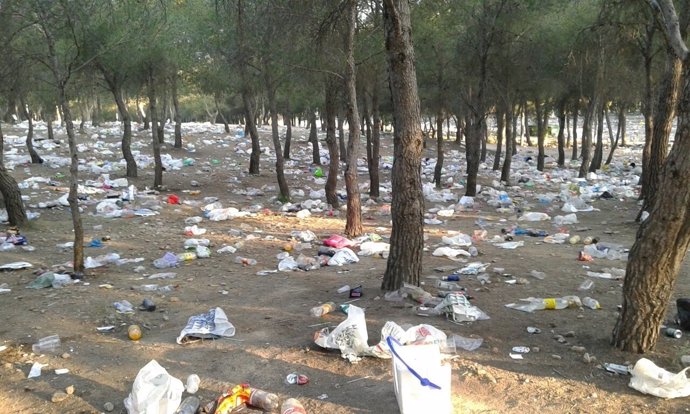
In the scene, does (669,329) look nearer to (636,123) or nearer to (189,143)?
(189,143)

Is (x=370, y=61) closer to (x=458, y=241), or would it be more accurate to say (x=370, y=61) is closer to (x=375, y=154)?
(x=375, y=154)

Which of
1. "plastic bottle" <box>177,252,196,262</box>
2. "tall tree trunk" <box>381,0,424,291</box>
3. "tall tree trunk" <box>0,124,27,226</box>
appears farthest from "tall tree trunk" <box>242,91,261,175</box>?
"tall tree trunk" <box>381,0,424,291</box>

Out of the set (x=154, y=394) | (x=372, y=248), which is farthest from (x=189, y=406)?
(x=372, y=248)

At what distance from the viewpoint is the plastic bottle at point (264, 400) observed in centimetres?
323

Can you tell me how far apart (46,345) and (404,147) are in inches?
135

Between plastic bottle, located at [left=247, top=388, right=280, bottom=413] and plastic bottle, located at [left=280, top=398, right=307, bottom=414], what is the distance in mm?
56

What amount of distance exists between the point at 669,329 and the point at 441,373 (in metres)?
2.24

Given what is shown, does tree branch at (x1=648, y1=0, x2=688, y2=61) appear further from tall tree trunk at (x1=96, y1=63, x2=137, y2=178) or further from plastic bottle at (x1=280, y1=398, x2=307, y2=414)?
tall tree trunk at (x1=96, y1=63, x2=137, y2=178)

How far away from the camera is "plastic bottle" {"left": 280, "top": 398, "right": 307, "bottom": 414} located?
310cm

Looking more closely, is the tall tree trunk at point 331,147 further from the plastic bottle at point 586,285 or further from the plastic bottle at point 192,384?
the plastic bottle at point 192,384

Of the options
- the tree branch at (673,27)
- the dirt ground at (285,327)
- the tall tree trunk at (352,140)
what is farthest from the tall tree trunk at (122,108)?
the tree branch at (673,27)

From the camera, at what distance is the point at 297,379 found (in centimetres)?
357

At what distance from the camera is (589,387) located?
328 centimetres

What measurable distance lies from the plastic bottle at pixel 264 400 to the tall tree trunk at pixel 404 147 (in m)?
2.14
